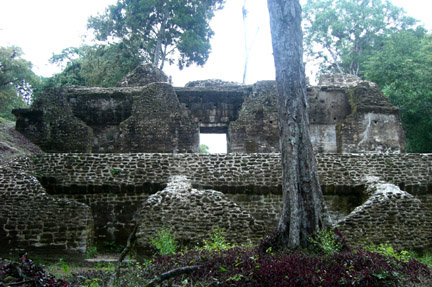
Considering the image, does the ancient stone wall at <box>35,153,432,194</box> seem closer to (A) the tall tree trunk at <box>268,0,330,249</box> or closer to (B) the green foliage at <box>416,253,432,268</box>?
(B) the green foliage at <box>416,253,432,268</box>

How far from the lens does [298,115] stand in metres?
6.43

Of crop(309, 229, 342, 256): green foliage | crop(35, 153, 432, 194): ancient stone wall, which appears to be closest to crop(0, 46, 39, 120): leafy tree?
crop(35, 153, 432, 194): ancient stone wall

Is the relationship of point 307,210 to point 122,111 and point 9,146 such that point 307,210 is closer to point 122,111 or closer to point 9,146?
point 9,146

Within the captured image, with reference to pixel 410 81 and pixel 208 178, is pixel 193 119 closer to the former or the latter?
pixel 208 178

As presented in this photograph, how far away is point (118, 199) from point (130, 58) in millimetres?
15797

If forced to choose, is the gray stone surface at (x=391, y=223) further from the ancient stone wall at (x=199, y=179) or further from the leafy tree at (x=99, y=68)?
the leafy tree at (x=99, y=68)

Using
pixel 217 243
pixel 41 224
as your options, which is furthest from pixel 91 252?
pixel 217 243

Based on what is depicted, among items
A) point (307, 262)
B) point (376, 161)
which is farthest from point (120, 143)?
point (307, 262)

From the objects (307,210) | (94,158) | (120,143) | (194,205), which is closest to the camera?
(307,210)

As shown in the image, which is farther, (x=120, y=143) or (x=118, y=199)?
(x=120, y=143)

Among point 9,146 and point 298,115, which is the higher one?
point 298,115

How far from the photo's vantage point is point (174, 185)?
9.07 meters

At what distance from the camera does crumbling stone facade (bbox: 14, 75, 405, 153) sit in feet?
48.3

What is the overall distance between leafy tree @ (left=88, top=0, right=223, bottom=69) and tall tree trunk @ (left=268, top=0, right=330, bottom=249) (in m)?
17.2
